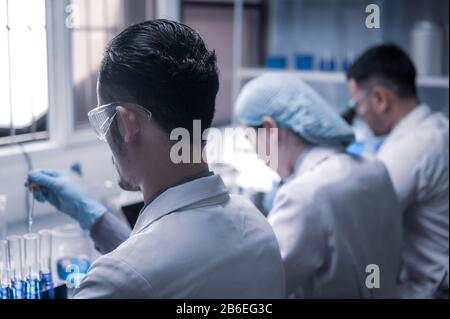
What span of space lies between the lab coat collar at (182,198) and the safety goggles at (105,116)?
0.13 m

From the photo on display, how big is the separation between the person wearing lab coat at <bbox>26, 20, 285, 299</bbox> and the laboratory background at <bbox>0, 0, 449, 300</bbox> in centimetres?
11

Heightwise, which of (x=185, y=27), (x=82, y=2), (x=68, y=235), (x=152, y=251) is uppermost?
(x=82, y=2)

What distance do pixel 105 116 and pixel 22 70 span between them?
0.52m

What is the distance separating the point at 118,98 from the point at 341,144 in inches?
33.9

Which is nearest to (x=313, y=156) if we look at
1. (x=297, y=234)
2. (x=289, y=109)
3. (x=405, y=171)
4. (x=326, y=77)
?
(x=289, y=109)

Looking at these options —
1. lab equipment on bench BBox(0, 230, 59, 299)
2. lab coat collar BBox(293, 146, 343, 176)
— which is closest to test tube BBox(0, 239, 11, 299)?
lab equipment on bench BBox(0, 230, 59, 299)

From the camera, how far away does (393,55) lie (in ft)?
6.61

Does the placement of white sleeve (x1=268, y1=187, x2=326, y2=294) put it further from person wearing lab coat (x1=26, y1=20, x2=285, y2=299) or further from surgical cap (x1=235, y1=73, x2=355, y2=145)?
person wearing lab coat (x1=26, y1=20, x2=285, y2=299)

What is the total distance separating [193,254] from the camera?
2.74ft

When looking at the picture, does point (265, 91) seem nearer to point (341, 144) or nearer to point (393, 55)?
point (341, 144)

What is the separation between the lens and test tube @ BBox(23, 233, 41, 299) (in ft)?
3.54

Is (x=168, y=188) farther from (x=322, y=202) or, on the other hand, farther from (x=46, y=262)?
(x=322, y=202)

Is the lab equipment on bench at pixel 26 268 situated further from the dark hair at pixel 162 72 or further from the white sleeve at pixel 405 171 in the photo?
the white sleeve at pixel 405 171
